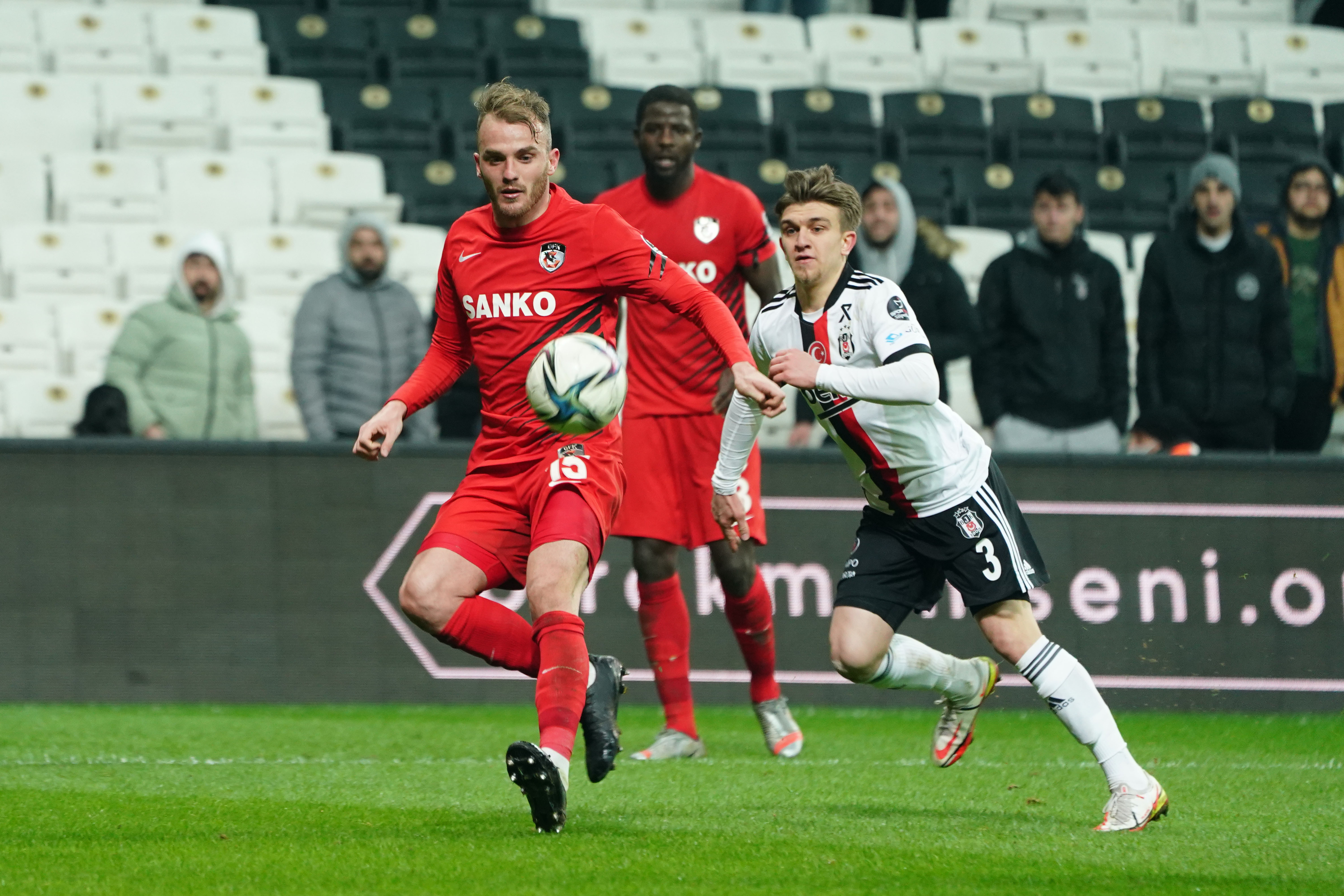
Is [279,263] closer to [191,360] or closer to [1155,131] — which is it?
[191,360]

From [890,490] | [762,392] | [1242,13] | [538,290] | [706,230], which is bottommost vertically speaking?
[890,490]

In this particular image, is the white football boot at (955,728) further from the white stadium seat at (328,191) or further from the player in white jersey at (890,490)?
the white stadium seat at (328,191)

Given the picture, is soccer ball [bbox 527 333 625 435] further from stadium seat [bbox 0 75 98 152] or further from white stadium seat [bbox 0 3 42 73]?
white stadium seat [bbox 0 3 42 73]

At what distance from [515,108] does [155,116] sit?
9.40 m

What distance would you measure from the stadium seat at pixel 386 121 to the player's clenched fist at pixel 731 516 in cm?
901

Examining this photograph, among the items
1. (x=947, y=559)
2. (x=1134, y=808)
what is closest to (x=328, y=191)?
(x=947, y=559)

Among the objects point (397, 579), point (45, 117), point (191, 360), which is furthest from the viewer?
point (45, 117)

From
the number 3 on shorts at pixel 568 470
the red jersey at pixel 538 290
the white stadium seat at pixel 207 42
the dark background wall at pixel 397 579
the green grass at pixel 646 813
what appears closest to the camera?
the green grass at pixel 646 813

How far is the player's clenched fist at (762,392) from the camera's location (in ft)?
15.5

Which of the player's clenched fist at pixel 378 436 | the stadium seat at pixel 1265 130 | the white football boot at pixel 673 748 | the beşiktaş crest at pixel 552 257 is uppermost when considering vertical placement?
the stadium seat at pixel 1265 130

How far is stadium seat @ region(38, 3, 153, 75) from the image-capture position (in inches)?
555

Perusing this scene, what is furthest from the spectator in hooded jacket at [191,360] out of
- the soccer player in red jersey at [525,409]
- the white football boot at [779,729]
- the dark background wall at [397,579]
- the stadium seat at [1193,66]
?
the stadium seat at [1193,66]

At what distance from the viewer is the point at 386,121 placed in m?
14.2

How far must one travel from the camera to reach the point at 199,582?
8.79 meters
